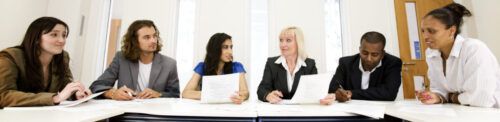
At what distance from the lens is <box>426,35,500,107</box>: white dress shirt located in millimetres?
1146

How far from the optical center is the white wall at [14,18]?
2.06 metres

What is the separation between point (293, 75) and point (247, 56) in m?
1.19

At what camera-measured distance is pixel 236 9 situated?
3102 millimetres

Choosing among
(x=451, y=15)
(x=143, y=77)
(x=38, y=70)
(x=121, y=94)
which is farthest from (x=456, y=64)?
(x=38, y=70)

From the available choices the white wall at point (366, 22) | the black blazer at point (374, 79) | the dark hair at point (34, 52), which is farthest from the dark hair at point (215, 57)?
the white wall at point (366, 22)

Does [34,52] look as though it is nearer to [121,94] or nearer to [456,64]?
[121,94]

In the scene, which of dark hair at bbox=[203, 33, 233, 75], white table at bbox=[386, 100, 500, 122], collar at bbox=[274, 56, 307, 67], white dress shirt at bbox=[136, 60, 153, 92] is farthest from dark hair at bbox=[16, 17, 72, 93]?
white table at bbox=[386, 100, 500, 122]

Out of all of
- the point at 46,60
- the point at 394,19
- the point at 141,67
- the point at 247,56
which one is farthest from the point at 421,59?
the point at 46,60

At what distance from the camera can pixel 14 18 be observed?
2.20 meters

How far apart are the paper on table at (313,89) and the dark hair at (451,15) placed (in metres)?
0.63

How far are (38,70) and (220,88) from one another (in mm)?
935

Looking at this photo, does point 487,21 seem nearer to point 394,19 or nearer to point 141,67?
point 394,19

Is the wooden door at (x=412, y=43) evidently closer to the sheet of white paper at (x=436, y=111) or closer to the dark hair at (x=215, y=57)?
the dark hair at (x=215, y=57)

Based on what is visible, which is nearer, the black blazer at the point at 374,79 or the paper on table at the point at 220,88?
the paper on table at the point at 220,88
